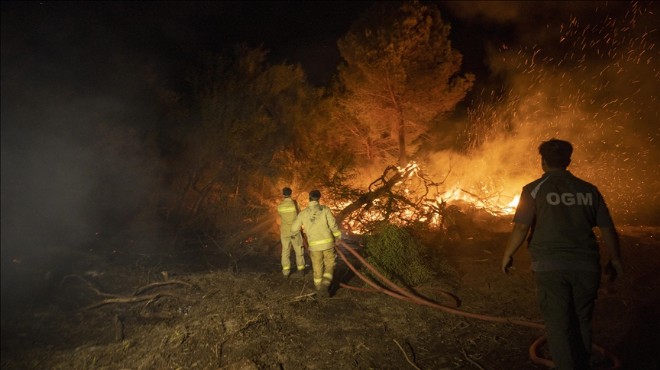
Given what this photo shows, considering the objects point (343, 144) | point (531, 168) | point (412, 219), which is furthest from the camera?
point (343, 144)

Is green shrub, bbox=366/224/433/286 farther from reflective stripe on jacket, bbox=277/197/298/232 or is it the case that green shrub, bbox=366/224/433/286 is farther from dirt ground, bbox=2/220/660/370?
reflective stripe on jacket, bbox=277/197/298/232

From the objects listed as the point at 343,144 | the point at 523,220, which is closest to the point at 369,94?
the point at 343,144

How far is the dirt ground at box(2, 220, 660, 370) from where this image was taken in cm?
423

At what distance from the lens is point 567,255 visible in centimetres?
299

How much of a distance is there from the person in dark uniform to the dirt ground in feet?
3.26

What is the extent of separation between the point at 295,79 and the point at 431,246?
356 inches

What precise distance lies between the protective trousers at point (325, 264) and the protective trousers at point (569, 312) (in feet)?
11.1

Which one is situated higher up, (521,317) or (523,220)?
(523,220)

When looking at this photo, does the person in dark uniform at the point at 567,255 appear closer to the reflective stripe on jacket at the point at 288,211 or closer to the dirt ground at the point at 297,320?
the dirt ground at the point at 297,320

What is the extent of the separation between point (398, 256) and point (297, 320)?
7.47 ft

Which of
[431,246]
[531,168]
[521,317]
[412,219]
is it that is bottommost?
[521,317]

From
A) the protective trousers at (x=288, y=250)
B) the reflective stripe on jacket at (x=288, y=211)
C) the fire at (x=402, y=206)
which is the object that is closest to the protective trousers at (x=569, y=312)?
the fire at (x=402, y=206)

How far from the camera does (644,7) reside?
33.3ft

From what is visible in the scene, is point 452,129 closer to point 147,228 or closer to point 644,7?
point 644,7
